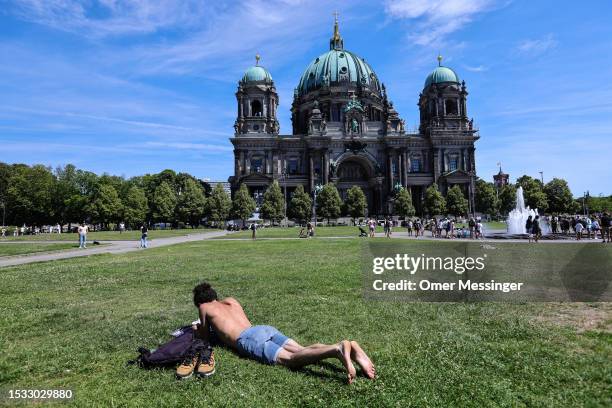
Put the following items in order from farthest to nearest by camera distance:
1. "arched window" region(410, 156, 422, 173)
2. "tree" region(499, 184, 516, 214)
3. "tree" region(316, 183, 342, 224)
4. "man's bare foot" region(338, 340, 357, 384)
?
"tree" region(499, 184, 516, 214)
"arched window" region(410, 156, 422, 173)
"tree" region(316, 183, 342, 224)
"man's bare foot" region(338, 340, 357, 384)

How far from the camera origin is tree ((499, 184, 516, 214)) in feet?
322

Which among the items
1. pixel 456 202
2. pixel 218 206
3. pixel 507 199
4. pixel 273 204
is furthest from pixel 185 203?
pixel 507 199

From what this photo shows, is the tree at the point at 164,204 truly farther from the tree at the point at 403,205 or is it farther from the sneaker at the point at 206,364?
the sneaker at the point at 206,364

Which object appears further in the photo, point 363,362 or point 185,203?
point 185,203

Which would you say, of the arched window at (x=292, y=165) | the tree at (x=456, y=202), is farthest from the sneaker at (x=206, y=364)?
the arched window at (x=292, y=165)

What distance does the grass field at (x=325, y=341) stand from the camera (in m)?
5.11

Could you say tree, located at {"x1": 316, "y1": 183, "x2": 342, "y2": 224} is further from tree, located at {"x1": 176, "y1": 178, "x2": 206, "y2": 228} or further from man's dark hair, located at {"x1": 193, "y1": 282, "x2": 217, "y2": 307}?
man's dark hair, located at {"x1": 193, "y1": 282, "x2": 217, "y2": 307}

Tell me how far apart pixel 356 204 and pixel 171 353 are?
7826 cm

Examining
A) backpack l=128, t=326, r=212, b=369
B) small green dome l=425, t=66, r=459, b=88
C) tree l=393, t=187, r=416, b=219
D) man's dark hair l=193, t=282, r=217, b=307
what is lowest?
Answer: backpack l=128, t=326, r=212, b=369

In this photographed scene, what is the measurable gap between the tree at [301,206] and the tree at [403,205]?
1668cm

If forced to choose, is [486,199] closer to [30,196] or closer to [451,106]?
[451,106]

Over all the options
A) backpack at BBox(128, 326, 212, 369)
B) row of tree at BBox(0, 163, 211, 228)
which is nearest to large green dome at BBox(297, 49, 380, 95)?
row of tree at BBox(0, 163, 211, 228)

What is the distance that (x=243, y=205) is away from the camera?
80.7 m

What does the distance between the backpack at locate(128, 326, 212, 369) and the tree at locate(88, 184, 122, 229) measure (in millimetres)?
84610
